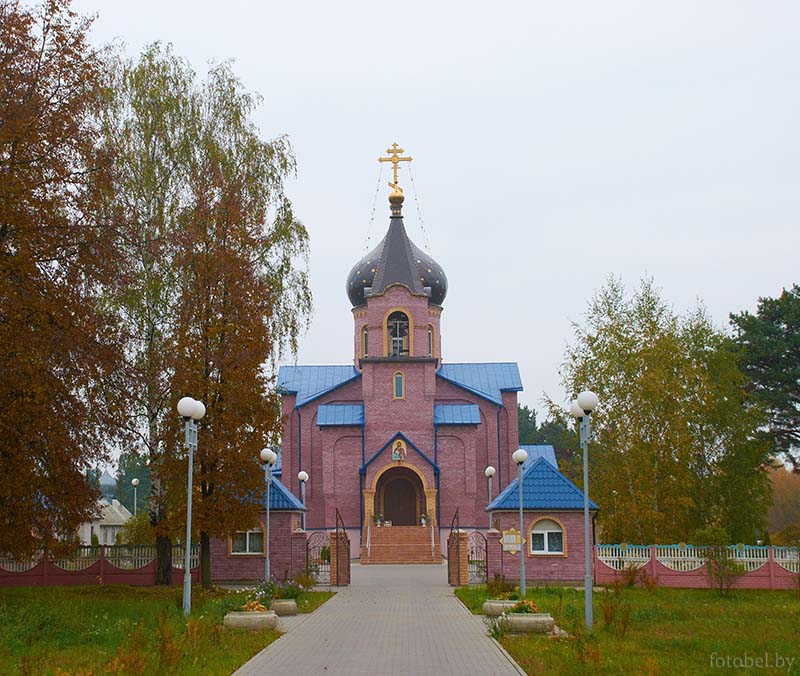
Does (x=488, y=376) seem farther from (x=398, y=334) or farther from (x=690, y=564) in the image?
(x=690, y=564)

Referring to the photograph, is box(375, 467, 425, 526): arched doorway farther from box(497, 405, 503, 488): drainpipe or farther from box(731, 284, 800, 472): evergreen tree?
box(731, 284, 800, 472): evergreen tree

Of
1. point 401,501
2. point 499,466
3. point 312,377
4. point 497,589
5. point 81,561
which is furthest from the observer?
point 312,377

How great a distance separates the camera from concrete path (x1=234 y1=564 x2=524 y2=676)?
10.8 meters

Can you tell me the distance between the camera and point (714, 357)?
104 ft

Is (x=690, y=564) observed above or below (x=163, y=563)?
below

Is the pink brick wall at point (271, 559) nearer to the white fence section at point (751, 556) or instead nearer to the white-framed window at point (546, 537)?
the white-framed window at point (546, 537)

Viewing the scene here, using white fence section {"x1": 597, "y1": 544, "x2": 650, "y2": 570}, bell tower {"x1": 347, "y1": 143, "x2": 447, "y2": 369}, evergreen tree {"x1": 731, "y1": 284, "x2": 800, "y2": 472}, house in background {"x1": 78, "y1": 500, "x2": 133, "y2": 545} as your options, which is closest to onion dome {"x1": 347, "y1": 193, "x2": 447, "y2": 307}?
bell tower {"x1": 347, "y1": 143, "x2": 447, "y2": 369}

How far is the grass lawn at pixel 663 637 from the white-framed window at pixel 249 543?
19.6ft

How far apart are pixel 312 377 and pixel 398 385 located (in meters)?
7.89

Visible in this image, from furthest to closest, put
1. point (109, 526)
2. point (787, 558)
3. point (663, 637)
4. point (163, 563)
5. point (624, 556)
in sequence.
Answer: point (109, 526)
point (624, 556)
point (787, 558)
point (163, 563)
point (663, 637)

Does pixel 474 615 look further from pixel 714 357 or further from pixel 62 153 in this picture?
pixel 714 357

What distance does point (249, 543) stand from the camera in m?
Result: 23.9

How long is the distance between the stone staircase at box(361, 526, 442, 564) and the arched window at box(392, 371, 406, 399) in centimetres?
590

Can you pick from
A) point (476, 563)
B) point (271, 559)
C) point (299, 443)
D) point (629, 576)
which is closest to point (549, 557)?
point (629, 576)
